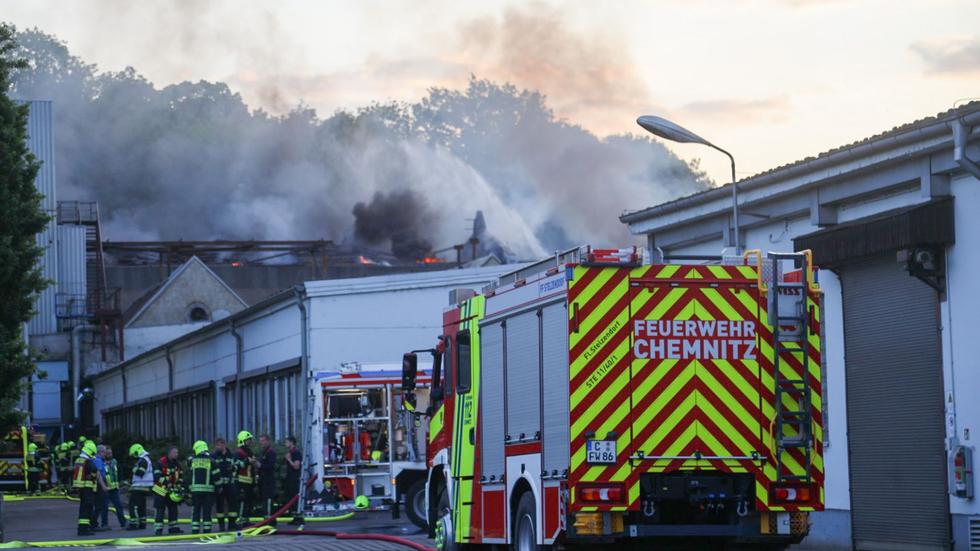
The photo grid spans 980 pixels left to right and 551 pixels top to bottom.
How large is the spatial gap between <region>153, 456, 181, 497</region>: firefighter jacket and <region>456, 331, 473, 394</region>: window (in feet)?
39.1

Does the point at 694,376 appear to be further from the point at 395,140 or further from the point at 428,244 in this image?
the point at 395,140

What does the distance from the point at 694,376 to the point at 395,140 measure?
98.9m

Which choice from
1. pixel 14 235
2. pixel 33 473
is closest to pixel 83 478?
pixel 14 235

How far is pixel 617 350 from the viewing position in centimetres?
1341

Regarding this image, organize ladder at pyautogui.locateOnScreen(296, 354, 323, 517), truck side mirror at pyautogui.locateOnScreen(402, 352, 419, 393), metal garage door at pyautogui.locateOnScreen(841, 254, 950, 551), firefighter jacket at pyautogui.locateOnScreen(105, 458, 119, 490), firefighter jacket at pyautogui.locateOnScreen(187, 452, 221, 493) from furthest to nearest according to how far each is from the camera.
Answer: firefighter jacket at pyautogui.locateOnScreen(105, 458, 119, 490), ladder at pyautogui.locateOnScreen(296, 354, 323, 517), firefighter jacket at pyautogui.locateOnScreen(187, 452, 221, 493), metal garage door at pyautogui.locateOnScreen(841, 254, 950, 551), truck side mirror at pyautogui.locateOnScreen(402, 352, 419, 393)

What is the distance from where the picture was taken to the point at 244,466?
2645cm

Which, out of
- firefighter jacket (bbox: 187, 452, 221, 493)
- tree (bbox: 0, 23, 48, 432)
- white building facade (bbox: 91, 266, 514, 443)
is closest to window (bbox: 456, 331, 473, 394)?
firefighter jacket (bbox: 187, 452, 221, 493)

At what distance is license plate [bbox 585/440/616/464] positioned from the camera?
13.2 meters

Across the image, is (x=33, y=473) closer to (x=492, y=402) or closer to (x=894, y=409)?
(x=894, y=409)

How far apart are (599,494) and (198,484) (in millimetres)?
13845

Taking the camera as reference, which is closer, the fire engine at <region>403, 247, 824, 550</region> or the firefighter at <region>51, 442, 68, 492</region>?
the fire engine at <region>403, 247, 824, 550</region>

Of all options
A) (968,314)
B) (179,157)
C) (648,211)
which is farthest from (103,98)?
(968,314)

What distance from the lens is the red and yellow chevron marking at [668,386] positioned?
13328 millimetres

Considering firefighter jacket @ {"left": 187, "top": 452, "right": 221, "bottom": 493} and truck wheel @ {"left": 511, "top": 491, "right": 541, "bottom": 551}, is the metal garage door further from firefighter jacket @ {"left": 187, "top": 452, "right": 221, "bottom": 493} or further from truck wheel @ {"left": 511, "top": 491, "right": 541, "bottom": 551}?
firefighter jacket @ {"left": 187, "top": 452, "right": 221, "bottom": 493}
